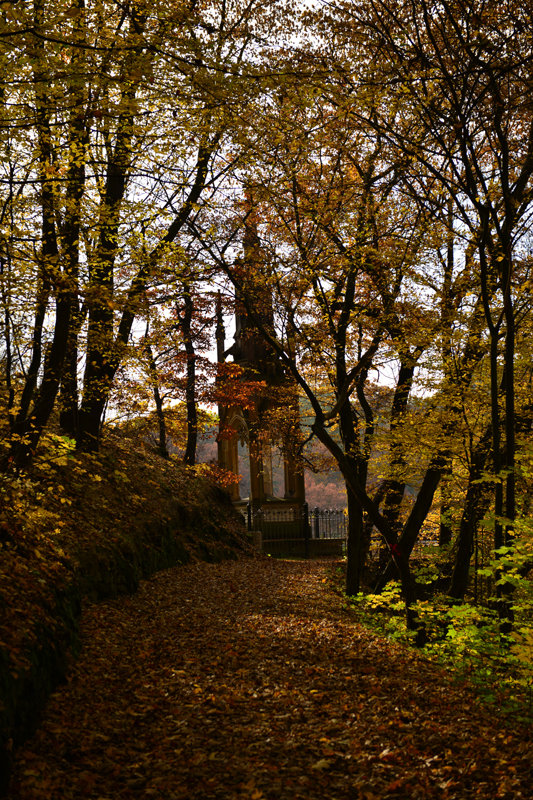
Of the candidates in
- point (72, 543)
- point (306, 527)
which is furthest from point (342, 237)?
point (306, 527)

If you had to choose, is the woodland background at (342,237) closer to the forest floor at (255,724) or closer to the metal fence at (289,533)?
the forest floor at (255,724)

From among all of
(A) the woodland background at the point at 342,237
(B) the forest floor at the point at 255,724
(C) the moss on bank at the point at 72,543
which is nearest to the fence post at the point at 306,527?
(C) the moss on bank at the point at 72,543

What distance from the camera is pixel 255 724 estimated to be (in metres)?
4.96

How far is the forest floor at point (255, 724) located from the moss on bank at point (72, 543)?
1.02ft

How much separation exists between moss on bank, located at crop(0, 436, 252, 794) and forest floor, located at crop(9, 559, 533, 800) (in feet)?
1.02

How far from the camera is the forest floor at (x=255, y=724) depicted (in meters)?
3.93

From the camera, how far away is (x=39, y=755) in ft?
13.1

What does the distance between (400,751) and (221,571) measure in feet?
28.7

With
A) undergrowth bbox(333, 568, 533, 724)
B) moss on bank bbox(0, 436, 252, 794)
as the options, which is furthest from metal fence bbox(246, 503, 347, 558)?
undergrowth bbox(333, 568, 533, 724)

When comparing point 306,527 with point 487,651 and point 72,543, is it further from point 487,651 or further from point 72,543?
point 487,651

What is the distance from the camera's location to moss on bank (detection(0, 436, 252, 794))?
439 cm

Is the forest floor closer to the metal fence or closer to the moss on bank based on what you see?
the moss on bank

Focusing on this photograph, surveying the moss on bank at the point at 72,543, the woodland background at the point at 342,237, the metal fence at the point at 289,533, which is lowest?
the metal fence at the point at 289,533

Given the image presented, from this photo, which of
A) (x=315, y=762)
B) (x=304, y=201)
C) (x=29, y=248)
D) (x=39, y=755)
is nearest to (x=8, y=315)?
(x=29, y=248)
